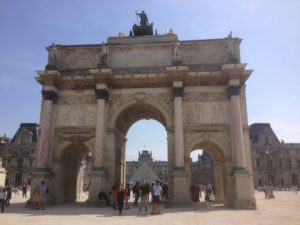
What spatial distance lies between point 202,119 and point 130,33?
30.4ft

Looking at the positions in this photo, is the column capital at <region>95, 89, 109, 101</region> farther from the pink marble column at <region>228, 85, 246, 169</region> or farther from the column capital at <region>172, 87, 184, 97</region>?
the pink marble column at <region>228, 85, 246, 169</region>

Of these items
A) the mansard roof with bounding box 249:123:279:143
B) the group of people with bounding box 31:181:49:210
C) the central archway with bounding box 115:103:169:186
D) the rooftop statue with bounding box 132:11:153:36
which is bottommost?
the group of people with bounding box 31:181:49:210

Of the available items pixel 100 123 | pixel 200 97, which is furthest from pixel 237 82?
pixel 100 123

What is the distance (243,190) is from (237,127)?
374 centimetres

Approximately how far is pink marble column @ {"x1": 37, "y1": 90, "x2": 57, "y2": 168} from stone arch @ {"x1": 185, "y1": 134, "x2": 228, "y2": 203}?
8.96m

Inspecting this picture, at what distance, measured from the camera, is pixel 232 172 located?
17.6 meters

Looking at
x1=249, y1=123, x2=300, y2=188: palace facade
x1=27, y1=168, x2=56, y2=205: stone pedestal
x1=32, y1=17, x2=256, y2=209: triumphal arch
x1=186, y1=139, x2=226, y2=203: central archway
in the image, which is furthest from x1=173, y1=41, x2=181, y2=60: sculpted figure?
x1=249, y1=123, x2=300, y2=188: palace facade

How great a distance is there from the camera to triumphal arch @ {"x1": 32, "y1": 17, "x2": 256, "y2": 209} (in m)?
18.3

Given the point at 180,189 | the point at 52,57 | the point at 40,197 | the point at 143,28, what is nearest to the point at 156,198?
the point at 180,189

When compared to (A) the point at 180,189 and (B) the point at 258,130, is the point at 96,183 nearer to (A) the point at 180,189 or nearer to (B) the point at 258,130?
(A) the point at 180,189

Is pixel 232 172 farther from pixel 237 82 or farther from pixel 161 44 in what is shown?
pixel 161 44

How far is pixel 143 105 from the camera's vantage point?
67.4 feet

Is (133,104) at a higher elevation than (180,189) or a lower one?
higher

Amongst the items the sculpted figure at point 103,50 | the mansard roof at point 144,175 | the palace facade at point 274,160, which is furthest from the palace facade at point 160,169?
the sculpted figure at point 103,50
